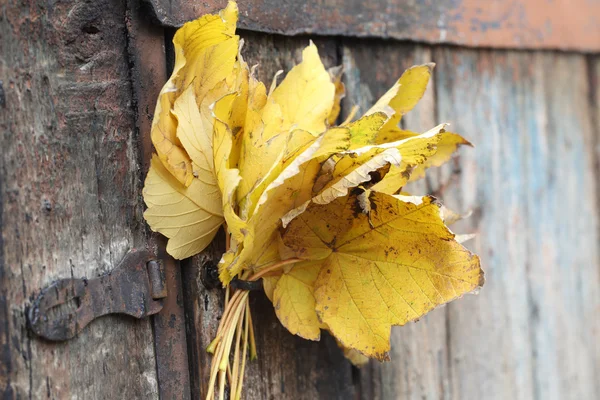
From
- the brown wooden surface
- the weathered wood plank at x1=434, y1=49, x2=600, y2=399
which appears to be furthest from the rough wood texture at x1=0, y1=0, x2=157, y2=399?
the weathered wood plank at x1=434, y1=49, x2=600, y2=399

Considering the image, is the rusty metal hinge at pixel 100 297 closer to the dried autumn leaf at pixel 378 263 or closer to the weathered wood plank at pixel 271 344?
the weathered wood plank at pixel 271 344

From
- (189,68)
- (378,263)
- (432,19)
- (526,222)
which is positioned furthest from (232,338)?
(526,222)

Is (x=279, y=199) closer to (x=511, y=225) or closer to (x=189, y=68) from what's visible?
(x=189, y=68)

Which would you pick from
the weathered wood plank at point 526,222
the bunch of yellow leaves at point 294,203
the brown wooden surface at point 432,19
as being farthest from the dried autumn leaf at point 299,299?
the weathered wood plank at point 526,222

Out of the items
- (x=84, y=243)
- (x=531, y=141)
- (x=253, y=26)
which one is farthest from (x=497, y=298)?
(x=84, y=243)

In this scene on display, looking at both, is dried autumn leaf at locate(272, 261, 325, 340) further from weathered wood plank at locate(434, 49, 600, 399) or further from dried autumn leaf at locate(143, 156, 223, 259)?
weathered wood plank at locate(434, 49, 600, 399)

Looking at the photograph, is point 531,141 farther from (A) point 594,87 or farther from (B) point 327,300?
(B) point 327,300

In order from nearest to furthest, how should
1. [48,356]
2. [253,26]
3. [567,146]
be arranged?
[48,356] < [253,26] < [567,146]
